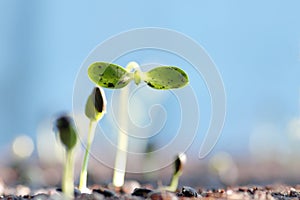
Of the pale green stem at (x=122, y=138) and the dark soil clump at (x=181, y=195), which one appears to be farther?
the pale green stem at (x=122, y=138)

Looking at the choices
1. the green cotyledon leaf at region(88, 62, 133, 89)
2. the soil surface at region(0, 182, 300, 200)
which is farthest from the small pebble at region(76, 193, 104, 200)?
the green cotyledon leaf at region(88, 62, 133, 89)

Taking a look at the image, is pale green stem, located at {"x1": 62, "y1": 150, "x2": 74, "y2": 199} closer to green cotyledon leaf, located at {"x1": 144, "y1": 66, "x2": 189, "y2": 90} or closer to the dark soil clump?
the dark soil clump

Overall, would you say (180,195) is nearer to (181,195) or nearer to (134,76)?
(181,195)

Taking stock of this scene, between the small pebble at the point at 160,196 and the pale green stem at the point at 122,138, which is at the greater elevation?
the pale green stem at the point at 122,138

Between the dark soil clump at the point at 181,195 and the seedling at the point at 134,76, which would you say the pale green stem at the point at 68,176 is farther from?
the seedling at the point at 134,76

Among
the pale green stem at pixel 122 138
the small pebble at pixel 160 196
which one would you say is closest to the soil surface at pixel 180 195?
the small pebble at pixel 160 196

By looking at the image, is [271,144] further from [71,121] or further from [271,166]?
[71,121]

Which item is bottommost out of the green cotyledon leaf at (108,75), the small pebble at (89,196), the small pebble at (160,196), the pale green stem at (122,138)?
the small pebble at (89,196)
